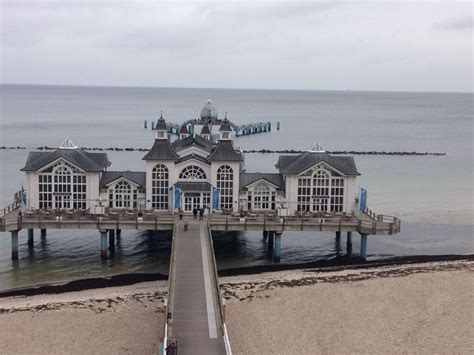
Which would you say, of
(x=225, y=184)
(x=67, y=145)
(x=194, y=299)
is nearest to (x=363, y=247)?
(x=225, y=184)

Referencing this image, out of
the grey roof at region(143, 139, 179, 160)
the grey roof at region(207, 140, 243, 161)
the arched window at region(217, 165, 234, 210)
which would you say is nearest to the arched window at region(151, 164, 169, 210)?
the grey roof at region(143, 139, 179, 160)

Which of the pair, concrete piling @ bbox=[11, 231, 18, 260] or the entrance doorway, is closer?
concrete piling @ bbox=[11, 231, 18, 260]

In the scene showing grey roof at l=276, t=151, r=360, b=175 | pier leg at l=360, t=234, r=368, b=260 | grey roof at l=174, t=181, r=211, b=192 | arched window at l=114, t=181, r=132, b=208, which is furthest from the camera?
arched window at l=114, t=181, r=132, b=208

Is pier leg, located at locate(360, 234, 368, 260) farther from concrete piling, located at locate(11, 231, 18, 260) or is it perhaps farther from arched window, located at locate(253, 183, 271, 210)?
concrete piling, located at locate(11, 231, 18, 260)

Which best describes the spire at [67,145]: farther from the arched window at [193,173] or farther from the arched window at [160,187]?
the arched window at [193,173]

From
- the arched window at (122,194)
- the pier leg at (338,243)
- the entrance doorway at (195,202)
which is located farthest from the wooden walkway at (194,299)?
Result: the pier leg at (338,243)

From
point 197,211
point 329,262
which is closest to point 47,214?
point 197,211

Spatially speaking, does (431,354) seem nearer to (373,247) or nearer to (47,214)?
(373,247)

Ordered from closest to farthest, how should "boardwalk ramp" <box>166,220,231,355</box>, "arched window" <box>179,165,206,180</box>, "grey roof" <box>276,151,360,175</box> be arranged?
"boardwalk ramp" <box>166,220,231,355</box>, "grey roof" <box>276,151,360,175</box>, "arched window" <box>179,165,206,180</box>
